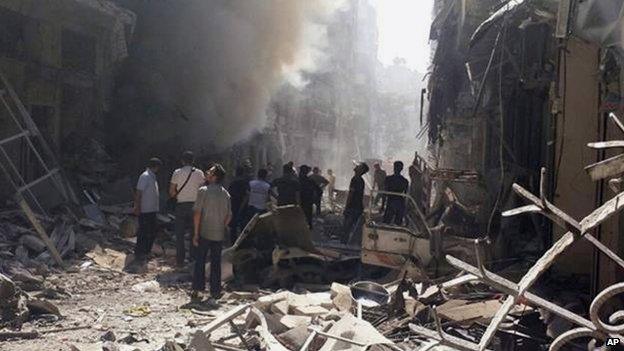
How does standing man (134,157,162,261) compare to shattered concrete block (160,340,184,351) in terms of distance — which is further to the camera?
standing man (134,157,162,261)

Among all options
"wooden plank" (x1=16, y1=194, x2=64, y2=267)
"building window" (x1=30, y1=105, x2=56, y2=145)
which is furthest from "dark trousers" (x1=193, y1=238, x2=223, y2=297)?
"building window" (x1=30, y1=105, x2=56, y2=145)

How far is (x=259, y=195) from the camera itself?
397 inches

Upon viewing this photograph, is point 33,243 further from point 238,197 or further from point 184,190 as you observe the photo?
point 238,197

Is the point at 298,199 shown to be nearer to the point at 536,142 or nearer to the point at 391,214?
the point at 391,214

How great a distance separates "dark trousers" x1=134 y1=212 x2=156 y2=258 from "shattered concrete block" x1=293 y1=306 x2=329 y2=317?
156 inches

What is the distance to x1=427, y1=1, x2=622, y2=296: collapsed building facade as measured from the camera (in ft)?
18.8

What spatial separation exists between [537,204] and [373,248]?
527cm

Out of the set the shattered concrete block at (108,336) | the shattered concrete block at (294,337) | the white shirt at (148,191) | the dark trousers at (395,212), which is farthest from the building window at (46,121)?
the shattered concrete block at (294,337)

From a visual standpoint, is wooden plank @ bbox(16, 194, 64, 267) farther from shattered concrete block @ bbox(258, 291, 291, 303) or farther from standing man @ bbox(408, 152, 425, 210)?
standing man @ bbox(408, 152, 425, 210)

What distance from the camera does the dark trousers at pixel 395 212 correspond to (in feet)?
38.5

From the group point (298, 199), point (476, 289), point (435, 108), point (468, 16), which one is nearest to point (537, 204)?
point (476, 289)

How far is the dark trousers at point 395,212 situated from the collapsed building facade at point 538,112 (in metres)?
1.34

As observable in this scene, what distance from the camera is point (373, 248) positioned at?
7.80 m

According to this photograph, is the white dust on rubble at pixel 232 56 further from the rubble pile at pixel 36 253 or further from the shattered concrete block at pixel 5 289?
the shattered concrete block at pixel 5 289
